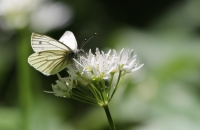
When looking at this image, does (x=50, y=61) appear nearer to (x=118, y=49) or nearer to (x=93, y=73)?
(x=93, y=73)

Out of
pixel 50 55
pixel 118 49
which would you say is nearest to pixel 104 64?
pixel 50 55

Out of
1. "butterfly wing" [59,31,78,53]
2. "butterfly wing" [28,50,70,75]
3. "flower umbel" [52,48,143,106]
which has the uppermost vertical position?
"butterfly wing" [59,31,78,53]

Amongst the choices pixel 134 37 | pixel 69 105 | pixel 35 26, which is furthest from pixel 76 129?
pixel 134 37

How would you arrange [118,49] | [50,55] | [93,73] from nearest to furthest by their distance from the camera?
[93,73], [50,55], [118,49]

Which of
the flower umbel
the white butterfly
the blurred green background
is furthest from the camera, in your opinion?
the blurred green background

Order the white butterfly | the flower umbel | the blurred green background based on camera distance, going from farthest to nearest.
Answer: the blurred green background
the white butterfly
the flower umbel

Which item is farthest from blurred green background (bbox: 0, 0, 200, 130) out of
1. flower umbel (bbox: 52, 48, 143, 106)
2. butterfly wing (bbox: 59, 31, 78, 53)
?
flower umbel (bbox: 52, 48, 143, 106)

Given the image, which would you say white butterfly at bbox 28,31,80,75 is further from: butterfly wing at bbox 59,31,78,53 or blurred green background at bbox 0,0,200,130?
blurred green background at bbox 0,0,200,130

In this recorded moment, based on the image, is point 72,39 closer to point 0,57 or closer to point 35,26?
point 35,26

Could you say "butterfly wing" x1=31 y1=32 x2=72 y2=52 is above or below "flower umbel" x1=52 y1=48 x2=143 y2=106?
above
